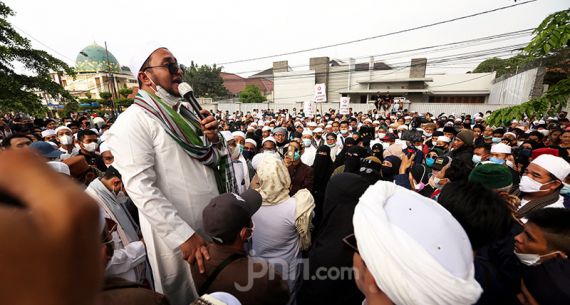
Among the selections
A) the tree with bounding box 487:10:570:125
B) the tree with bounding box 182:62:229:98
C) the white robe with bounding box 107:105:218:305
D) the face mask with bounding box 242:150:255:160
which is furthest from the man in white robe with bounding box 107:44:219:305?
the tree with bounding box 182:62:229:98

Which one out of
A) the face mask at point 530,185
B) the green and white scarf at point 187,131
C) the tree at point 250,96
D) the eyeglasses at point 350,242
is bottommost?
the face mask at point 530,185

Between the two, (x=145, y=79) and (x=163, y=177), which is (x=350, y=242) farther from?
(x=145, y=79)

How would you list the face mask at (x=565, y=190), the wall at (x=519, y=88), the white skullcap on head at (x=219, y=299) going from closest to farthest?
the white skullcap on head at (x=219, y=299)
the face mask at (x=565, y=190)
the wall at (x=519, y=88)

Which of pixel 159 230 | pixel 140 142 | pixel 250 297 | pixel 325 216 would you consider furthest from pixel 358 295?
pixel 140 142

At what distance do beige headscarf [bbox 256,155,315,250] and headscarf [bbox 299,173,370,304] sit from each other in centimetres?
43

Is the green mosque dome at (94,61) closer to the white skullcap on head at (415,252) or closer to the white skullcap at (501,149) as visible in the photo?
the white skullcap at (501,149)

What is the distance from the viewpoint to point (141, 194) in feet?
5.10

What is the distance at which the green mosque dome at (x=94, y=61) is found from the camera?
46.0 m

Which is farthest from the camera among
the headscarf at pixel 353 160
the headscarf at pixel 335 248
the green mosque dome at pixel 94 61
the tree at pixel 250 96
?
the green mosque dome at pixel 94 61

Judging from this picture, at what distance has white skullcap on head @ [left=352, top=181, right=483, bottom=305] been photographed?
95 cm

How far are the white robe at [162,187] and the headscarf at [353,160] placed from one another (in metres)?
3.28

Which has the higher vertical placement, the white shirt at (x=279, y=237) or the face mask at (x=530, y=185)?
the face mask at (x=530, y=185)

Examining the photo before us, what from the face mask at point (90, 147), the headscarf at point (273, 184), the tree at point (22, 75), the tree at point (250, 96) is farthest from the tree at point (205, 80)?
the headscarf at point (273, 184)

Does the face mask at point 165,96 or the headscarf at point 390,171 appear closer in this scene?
the face mask at point 165,96
